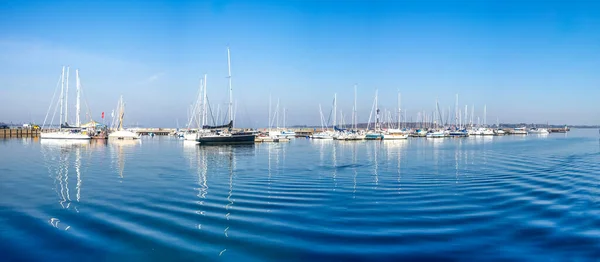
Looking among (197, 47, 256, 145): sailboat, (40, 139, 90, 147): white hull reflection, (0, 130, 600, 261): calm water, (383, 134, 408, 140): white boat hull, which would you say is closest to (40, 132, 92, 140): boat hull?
(40, 139, 90, 147): white hull reflection

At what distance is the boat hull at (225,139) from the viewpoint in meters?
62.4

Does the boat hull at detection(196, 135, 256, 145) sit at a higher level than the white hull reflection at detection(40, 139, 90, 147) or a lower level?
higher

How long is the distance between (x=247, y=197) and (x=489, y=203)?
9024mm

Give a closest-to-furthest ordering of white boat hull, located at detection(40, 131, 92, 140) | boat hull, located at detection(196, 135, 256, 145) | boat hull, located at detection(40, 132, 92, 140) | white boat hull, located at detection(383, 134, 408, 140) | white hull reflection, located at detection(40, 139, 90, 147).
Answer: white hull reflection, located at detection(40, 139, 90, 147), boat hull, located at detection(196, 135, 256, 145), boat hull, located at detection(40, 132, 92, 140), white boat hull, located at detection(40, 131, 92, 140), white boat hull, located at detection(383, 134, 408, 140)

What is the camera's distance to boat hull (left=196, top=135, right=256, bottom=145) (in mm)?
62406

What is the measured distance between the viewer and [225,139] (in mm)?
63594

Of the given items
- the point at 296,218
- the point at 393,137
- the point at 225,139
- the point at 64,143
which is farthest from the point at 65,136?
the point at 296,218

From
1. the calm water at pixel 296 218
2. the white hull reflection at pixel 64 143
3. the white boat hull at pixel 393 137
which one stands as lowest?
the calm water at pixel 296 218

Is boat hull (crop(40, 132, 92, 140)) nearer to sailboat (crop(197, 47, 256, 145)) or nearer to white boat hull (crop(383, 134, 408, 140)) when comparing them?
sailboat (crop(197, 47, 256, 145))

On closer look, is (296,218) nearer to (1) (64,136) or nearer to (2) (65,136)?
(2) (65,136)

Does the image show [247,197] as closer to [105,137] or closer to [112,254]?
[112,254]

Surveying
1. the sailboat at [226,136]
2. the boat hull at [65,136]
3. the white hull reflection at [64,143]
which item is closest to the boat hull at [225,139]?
the sailboat at [226,136]

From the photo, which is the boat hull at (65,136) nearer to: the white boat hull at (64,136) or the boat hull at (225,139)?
the white boat hull at (64,136)

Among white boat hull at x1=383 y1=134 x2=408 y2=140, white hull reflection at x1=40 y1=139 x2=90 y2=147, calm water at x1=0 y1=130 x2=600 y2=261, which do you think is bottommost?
calm water at x1=0 y1=130 x2=600 y2=261
